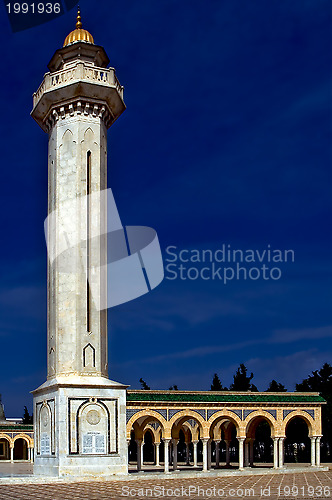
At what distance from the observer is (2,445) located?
4447 centimetres

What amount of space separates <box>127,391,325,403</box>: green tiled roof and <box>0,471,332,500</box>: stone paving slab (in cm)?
260

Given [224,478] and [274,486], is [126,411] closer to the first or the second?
[224,478]

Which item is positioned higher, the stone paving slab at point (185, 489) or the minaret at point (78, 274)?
the minaret at point (78, 274)

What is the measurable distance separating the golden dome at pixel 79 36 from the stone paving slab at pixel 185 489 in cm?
1491

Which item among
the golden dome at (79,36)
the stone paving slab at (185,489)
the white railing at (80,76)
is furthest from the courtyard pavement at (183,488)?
the golden dome at (79,36)

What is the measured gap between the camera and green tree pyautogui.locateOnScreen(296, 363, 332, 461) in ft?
121

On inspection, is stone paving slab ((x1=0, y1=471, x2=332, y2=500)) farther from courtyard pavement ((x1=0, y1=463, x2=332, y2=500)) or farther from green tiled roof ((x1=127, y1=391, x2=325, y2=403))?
green tiled roof ((x1=127, y1=391, x2=325, y2=403))

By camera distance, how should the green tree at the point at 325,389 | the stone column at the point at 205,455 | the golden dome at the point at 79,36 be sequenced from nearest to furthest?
the stone column at the point at 205,455, the golden dome at the point at 79,36, the green tree at the point at 325,389

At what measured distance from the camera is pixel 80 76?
22.6m

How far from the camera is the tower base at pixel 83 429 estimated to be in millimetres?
20188

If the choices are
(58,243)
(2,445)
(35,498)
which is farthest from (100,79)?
(2,445)

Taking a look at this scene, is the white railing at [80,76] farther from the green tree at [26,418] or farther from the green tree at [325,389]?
the green tree at [26,418]

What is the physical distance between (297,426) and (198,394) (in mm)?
16566

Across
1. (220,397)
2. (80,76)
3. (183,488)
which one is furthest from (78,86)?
(183,488)
